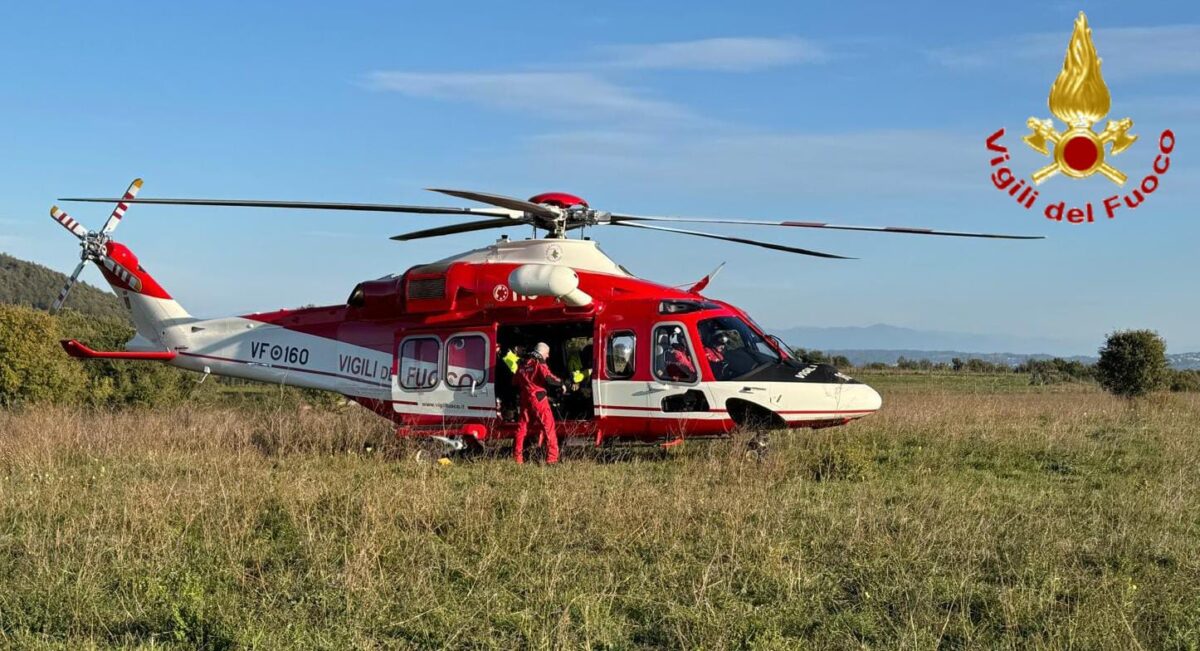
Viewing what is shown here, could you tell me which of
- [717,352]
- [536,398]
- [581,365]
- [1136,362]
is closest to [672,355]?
[717,352]

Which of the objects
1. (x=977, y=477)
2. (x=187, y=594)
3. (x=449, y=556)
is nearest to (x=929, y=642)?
(x=449, y=556)

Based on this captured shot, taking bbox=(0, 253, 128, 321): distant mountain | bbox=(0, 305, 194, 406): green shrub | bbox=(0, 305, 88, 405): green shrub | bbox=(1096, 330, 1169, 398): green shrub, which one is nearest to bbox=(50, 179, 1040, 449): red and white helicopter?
bbox=(0, 305, 194, 406): green shrub

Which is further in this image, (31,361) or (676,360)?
(31,361)

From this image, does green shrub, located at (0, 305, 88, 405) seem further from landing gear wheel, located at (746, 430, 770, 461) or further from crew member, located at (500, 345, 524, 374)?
landing gear wheel, located at (746, 430, 770, 461)

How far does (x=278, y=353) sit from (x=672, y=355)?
19.6ft

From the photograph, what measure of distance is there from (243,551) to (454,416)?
623 cm

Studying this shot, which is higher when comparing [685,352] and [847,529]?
[685,352]

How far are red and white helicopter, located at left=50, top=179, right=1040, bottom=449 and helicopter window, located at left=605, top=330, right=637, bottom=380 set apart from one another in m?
0.02

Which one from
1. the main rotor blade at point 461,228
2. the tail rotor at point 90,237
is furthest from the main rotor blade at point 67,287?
the main rotor blade at point 461,228

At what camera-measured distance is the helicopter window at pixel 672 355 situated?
12147mm

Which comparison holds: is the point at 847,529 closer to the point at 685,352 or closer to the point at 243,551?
the point at 243,551

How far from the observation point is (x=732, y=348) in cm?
1233

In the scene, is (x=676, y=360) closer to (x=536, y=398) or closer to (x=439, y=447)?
(x=536, y=398)

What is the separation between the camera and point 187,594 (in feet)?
→ 18.9
